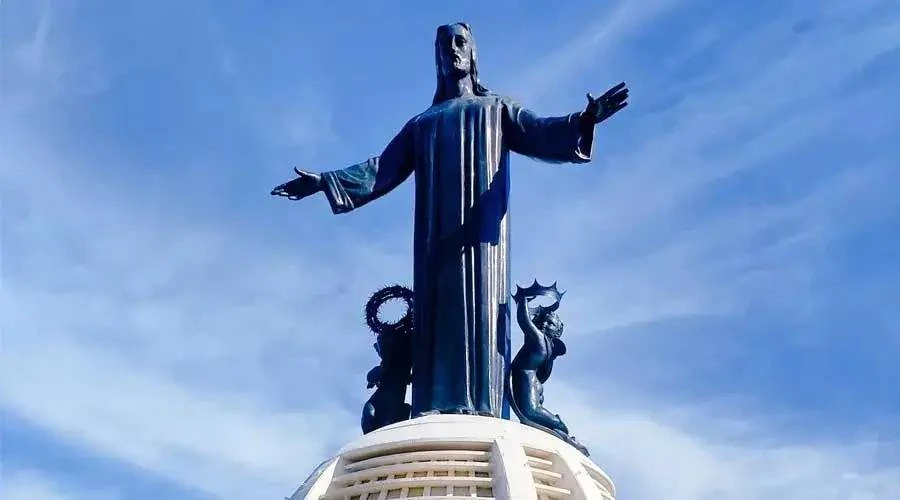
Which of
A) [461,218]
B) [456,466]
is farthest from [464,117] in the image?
[456,466]

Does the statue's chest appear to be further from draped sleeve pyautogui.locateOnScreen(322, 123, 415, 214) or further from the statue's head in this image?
the statue's head

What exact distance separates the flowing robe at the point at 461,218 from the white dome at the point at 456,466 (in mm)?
1105

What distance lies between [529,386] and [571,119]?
3.03 m

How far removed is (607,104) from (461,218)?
218 cm

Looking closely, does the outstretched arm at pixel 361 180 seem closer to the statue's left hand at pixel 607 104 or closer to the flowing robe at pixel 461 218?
the flowing robe at pixel 461 218

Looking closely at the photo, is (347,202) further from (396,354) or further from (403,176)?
(396,354)

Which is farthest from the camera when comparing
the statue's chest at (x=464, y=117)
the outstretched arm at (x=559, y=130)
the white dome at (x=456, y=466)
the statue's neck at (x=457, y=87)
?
the statue's neck at (x=457, y=87)

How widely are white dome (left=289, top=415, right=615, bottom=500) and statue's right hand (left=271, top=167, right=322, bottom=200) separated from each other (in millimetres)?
3670

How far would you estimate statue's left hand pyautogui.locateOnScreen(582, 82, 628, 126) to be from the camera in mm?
12719

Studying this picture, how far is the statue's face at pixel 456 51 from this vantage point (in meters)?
15.0

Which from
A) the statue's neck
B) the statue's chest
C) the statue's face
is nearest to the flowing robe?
the statue's chest

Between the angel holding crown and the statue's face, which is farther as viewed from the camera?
the statue's face

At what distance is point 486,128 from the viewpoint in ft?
46.7

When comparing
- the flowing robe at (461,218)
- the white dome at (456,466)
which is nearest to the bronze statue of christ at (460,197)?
the flowing robe at (461,218)
